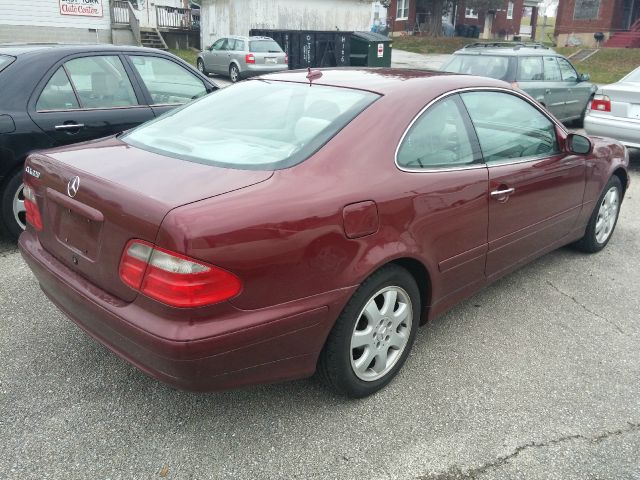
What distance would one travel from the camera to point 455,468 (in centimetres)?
236

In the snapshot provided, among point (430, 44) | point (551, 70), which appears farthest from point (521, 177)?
point (430, 44)

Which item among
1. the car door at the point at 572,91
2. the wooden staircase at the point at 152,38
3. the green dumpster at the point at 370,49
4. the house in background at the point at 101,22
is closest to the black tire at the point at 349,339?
the car door at the point at 572,91

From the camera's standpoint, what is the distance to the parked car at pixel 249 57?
18.6 meters

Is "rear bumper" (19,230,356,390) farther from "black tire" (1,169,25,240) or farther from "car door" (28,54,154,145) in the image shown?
"car door" (28,54,154,145)

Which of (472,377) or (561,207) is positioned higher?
(561,207)

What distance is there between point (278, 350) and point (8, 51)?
385cm

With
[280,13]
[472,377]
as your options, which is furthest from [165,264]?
[280,13]

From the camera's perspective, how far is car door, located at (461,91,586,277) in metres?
3.27

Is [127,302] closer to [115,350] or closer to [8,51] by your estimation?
[115,350]

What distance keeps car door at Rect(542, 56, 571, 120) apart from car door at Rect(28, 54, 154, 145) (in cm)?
711

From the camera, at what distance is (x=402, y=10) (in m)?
43.4

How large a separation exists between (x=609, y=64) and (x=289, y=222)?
91.6ft

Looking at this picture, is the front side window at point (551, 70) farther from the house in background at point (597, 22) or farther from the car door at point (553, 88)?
the house in background at point (597, 22)

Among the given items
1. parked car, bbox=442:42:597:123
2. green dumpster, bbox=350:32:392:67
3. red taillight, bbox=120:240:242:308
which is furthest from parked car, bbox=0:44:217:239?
green dumpster, bbox=350:32:392:67
